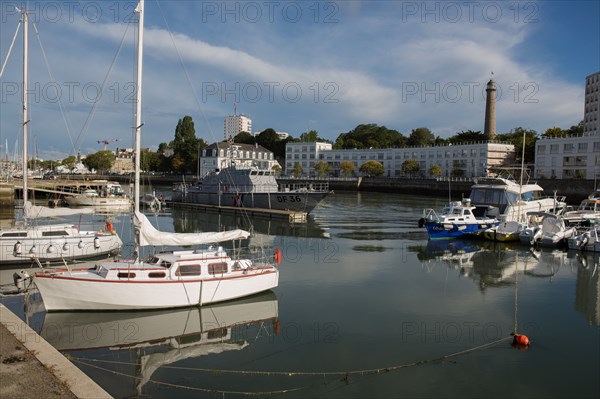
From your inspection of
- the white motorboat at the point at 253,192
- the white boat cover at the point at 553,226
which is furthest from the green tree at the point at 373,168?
the white boat cover at the point at 553,226

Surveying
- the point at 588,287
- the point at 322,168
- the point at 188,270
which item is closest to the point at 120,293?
the point at 188,270

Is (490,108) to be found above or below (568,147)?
above

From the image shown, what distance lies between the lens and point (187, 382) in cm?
1251

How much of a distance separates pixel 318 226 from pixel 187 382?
34241 mm

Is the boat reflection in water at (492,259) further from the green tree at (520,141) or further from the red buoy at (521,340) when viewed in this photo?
the green tree at (520,141)

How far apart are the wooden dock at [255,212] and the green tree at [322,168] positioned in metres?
72.5

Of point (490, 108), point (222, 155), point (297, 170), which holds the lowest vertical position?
point (297, 170)

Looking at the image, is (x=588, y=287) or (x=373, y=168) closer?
(x=588, y=287)

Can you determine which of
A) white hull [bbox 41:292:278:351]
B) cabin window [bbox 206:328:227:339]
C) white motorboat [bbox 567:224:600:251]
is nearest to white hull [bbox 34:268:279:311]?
white hull [bbox 41:292:278:351]

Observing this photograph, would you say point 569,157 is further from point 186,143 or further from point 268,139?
point 186,143

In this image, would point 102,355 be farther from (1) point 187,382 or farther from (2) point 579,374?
(2) point 579,374

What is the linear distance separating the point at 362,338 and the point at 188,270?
6.81 metres

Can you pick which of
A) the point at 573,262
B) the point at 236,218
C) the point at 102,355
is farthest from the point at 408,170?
the point at 102,355

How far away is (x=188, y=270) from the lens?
17672 millimetres
